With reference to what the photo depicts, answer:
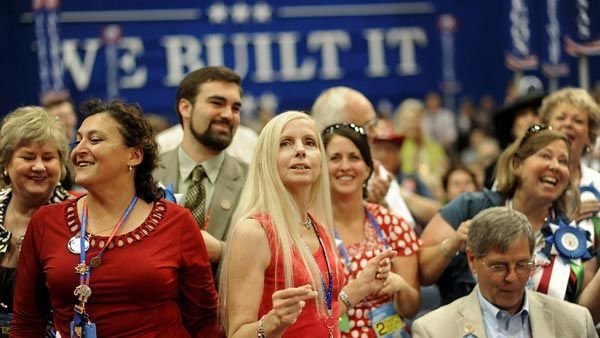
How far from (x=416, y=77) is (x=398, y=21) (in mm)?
1075

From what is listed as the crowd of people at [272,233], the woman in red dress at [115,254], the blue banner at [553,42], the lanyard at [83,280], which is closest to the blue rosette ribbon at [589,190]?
the crowd of people at [272,233]

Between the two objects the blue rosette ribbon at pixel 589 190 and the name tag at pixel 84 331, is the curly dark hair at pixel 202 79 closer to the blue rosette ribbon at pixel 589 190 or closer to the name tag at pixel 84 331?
the name tag at pixel 84 331

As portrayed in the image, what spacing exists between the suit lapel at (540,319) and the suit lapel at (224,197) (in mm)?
1401

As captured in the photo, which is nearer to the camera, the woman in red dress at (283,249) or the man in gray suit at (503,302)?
the woman in red dress at (283,249)

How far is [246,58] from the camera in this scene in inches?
680

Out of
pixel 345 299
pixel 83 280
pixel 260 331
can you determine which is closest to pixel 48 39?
pixel 345 299

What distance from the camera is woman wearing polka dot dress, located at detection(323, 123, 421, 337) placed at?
4711 millimetres

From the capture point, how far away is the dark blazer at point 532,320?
4.32 m

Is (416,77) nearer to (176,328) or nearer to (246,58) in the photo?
(246,58)

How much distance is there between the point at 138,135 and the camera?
3885mm

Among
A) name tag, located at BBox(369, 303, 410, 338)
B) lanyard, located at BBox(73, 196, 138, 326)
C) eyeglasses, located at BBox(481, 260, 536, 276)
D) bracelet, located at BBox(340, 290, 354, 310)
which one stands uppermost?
lanyard, located at BBox(73, 196, 138, 326)

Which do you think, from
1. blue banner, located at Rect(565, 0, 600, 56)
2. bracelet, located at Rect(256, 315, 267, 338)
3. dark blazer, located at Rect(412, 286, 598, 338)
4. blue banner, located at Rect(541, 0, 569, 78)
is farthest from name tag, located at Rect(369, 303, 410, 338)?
blue banner, located at Rect(541, 0, 569, 78)

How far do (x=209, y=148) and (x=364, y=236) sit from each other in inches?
34.1

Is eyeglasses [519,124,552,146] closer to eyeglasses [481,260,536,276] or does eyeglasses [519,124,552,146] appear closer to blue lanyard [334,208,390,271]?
blue lanyard [334,208,390,271]
